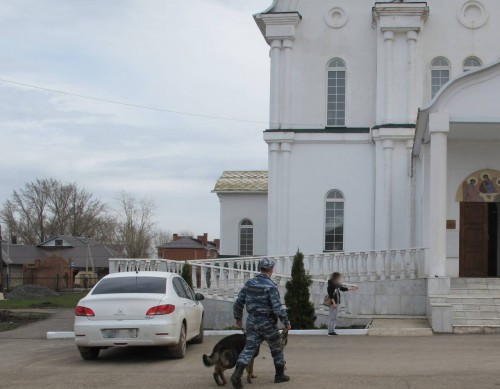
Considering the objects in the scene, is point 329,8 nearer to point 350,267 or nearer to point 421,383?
point 350,267

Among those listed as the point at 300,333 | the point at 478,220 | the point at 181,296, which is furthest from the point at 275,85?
the point at 181,296

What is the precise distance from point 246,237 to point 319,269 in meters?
12.0

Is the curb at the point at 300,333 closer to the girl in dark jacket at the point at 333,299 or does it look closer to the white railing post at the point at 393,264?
the girl in dark jacket at the point at 333,299

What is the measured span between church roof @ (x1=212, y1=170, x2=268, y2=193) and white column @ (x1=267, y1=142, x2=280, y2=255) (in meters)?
6.72

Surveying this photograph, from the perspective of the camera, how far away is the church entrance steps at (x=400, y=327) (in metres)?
18.4

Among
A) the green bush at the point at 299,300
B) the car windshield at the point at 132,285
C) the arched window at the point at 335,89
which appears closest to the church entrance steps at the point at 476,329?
the green bush at the point at 299,300

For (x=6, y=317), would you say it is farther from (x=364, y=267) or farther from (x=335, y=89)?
(x=335, y=89)

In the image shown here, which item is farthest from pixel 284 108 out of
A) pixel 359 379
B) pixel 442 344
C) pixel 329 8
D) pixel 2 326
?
pixel 359 379

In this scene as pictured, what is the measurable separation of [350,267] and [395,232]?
17.6ft

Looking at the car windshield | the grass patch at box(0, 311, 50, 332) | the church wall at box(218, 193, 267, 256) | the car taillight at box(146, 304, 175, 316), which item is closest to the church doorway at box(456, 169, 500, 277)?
the church wall at box(218, 193, 267, 256)

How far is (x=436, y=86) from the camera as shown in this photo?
97.7 feet

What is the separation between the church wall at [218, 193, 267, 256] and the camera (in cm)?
3641

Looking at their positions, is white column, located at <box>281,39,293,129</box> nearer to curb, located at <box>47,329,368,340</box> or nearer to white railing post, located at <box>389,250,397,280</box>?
white railing post, located at <box>389,250,397,280</box>

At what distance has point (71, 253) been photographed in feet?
284
